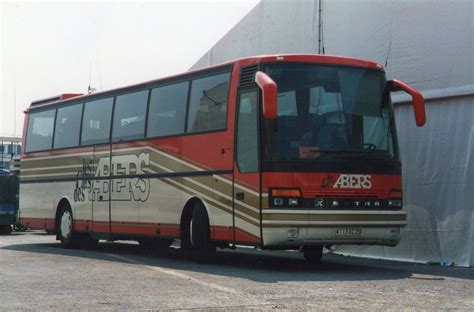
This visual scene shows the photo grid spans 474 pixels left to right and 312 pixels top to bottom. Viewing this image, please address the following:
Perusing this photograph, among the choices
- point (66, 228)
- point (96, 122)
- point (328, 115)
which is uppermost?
point (96, 122)

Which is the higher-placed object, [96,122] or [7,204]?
[96,122]

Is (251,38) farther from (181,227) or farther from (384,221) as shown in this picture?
(384,221)

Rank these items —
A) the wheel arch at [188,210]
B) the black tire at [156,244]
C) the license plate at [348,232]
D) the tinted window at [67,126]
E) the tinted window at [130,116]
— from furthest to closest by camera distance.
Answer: the tinted window at [67,126]
the black tire at [156,244]
the tinted window at [130,116]
the wheel arch at [188,210]
the license plate at [348,232]

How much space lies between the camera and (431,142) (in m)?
15.3

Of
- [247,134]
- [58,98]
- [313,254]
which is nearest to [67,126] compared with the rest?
[58,98]

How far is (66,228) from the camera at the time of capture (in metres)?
19.2

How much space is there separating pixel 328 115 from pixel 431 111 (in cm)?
344

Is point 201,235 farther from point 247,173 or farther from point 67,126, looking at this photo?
point 67,126

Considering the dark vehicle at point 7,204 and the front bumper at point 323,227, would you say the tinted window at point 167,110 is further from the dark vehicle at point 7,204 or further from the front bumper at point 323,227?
the dark vehicle at point 7,204

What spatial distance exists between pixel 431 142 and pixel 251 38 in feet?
26.3

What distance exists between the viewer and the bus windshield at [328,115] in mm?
12367

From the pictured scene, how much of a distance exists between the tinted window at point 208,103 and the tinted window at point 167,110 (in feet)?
1.02

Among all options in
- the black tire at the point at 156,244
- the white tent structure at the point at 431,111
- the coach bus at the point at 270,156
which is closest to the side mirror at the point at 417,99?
the coach bus at the point at 270,156

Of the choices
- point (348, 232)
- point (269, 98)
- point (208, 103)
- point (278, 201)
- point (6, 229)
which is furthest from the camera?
point (6, 229)
